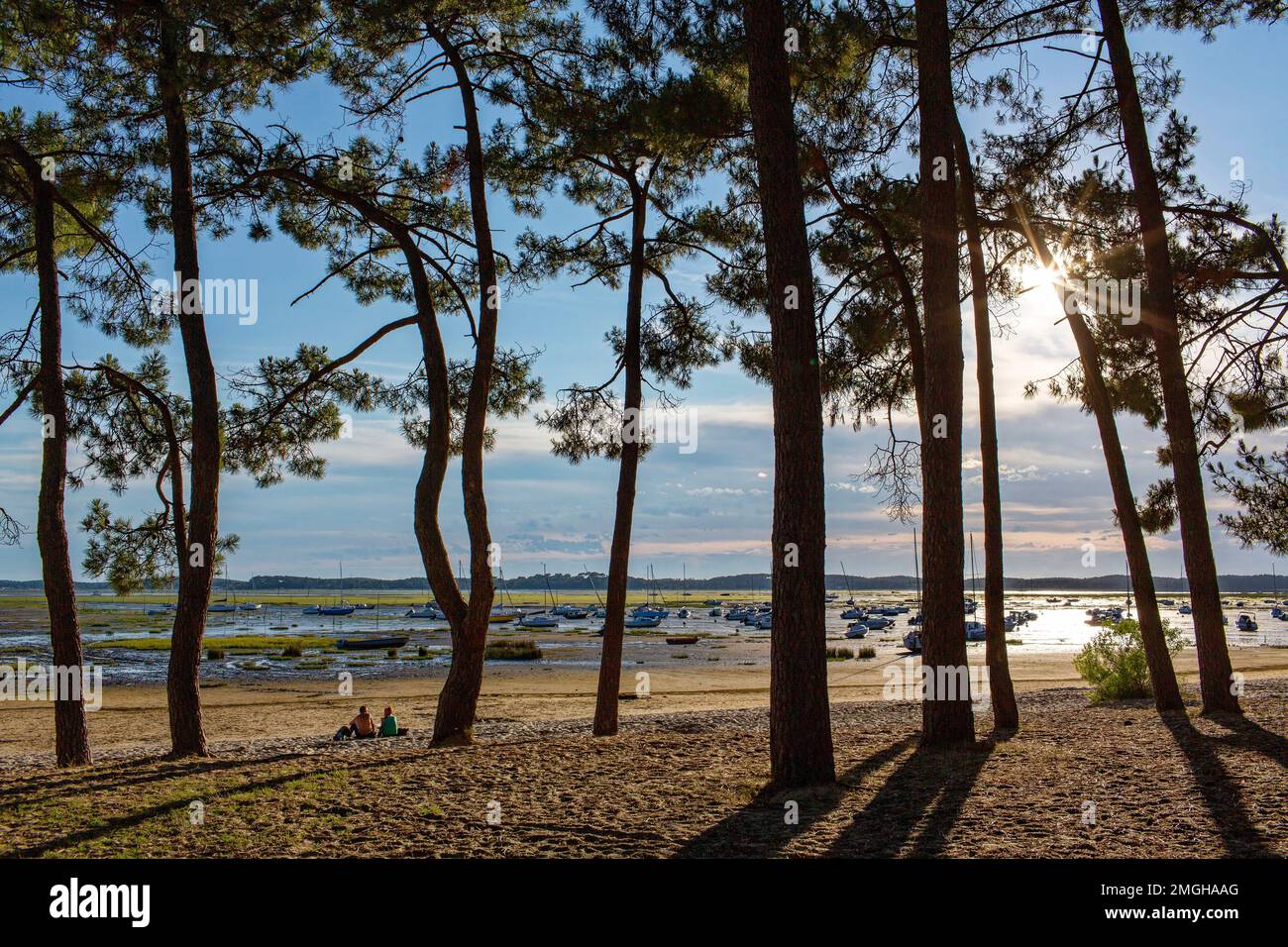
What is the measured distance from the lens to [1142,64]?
11055 mm

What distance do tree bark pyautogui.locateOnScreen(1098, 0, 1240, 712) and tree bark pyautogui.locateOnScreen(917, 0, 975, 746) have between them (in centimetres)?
323

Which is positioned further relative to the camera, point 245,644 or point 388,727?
point 245,644

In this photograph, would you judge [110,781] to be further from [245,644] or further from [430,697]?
[245,644]

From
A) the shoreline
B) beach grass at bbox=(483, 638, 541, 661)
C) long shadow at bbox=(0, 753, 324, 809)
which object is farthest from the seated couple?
beach grass at bbox=(483, 638, 541, 661)

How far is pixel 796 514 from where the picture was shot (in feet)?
22.3

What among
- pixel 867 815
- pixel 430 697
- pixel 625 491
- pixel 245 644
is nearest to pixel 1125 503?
pixel 625 491

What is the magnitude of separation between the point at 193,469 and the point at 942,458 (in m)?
7.90

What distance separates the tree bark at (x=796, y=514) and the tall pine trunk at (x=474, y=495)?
15.0 feet

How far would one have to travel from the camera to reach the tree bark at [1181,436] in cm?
1025

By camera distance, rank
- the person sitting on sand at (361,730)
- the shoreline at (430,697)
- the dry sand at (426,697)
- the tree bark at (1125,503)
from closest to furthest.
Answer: the tree bark at (1125,503) → the person sitting on sand at (361,730) → the shoreline at (430,697) → the dry sand at (426,697)

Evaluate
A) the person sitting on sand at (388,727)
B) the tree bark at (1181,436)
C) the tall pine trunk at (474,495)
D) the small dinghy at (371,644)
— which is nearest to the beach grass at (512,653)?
the small dinghy at (371,644)

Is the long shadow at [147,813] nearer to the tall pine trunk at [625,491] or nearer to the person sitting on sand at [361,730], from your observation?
the tall pine trunk at [625,491]
